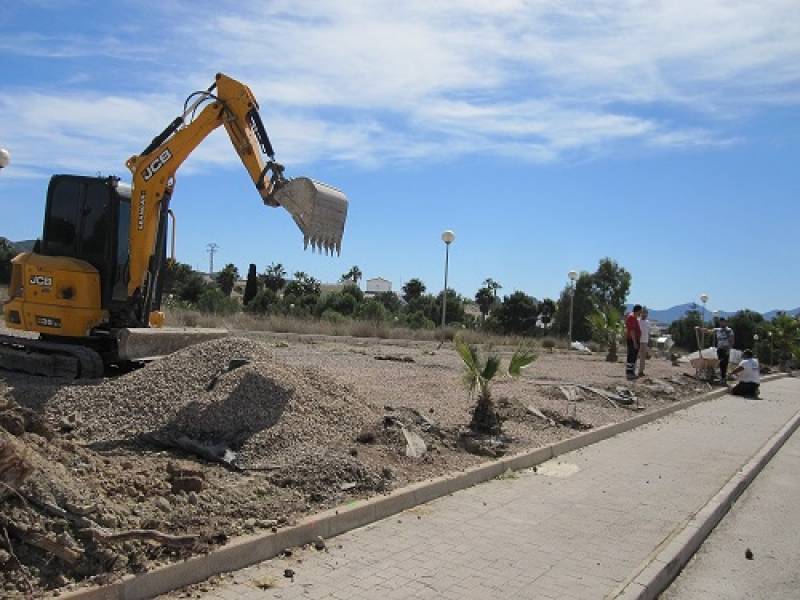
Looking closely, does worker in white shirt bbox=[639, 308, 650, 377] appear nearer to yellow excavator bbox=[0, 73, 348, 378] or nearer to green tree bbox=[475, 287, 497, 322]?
yellow excavator bbox=[0, 73, 348, 378]

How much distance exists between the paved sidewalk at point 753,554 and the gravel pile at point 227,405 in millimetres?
3469

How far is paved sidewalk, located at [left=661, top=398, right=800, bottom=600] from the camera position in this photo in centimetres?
580

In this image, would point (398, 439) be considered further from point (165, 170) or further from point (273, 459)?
point (165, 170)

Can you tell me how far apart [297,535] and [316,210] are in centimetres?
480

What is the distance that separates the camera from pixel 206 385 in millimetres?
8719

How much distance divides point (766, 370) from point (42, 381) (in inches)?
1198

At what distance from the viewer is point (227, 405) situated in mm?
7973

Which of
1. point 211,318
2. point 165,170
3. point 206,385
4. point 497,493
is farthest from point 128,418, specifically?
point 211,318

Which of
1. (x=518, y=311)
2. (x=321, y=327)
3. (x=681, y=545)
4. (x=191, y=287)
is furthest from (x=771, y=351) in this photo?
(x=191, y=287)

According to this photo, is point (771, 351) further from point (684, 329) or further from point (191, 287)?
point (191, 287)

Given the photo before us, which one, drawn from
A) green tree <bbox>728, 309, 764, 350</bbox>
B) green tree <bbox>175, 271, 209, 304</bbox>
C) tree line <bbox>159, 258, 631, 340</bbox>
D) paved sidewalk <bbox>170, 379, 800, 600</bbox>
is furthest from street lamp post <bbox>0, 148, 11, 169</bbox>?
green tree <bbox>728, 309, 764, 350</bbox>

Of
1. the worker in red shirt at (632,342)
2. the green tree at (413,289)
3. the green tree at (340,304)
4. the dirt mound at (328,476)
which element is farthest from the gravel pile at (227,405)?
the green tree at (413,289)

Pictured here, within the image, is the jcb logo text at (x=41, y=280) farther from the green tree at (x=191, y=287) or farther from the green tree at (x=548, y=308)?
the green tree at (x=548, y=308)

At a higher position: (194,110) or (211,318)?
(194,110)
